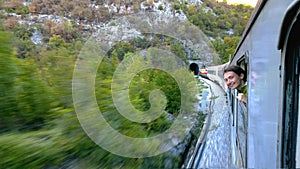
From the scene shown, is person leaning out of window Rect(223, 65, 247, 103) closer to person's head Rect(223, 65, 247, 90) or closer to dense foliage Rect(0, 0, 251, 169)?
person's head Rect(223, 65, 247, 90)

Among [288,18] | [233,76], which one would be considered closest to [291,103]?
[288,18]

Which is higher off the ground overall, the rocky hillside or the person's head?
the rocky hillside

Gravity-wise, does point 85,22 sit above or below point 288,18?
above

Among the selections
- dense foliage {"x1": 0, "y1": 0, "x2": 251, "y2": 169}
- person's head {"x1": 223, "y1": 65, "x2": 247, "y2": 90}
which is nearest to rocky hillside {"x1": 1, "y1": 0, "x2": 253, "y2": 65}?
dense foliage {"x1": 0, "y1": 0, "x2": 251, "y2": 169}

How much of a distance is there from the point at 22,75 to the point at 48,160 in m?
0.62

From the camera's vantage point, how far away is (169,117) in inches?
184

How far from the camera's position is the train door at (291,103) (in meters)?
0.83

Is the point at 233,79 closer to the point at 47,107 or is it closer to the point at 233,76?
the point at 233,76

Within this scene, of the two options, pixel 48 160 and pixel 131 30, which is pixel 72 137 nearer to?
pixel 48 160

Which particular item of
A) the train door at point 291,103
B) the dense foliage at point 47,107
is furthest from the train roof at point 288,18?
the dense foliage at point 47,107

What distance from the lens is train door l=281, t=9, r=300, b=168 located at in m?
0.83

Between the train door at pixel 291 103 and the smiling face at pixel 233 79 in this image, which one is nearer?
the train door at pixel 291 103

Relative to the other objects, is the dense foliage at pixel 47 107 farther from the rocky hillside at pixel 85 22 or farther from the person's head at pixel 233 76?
the person's head at pixel 233 76

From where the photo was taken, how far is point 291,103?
0.86 m
